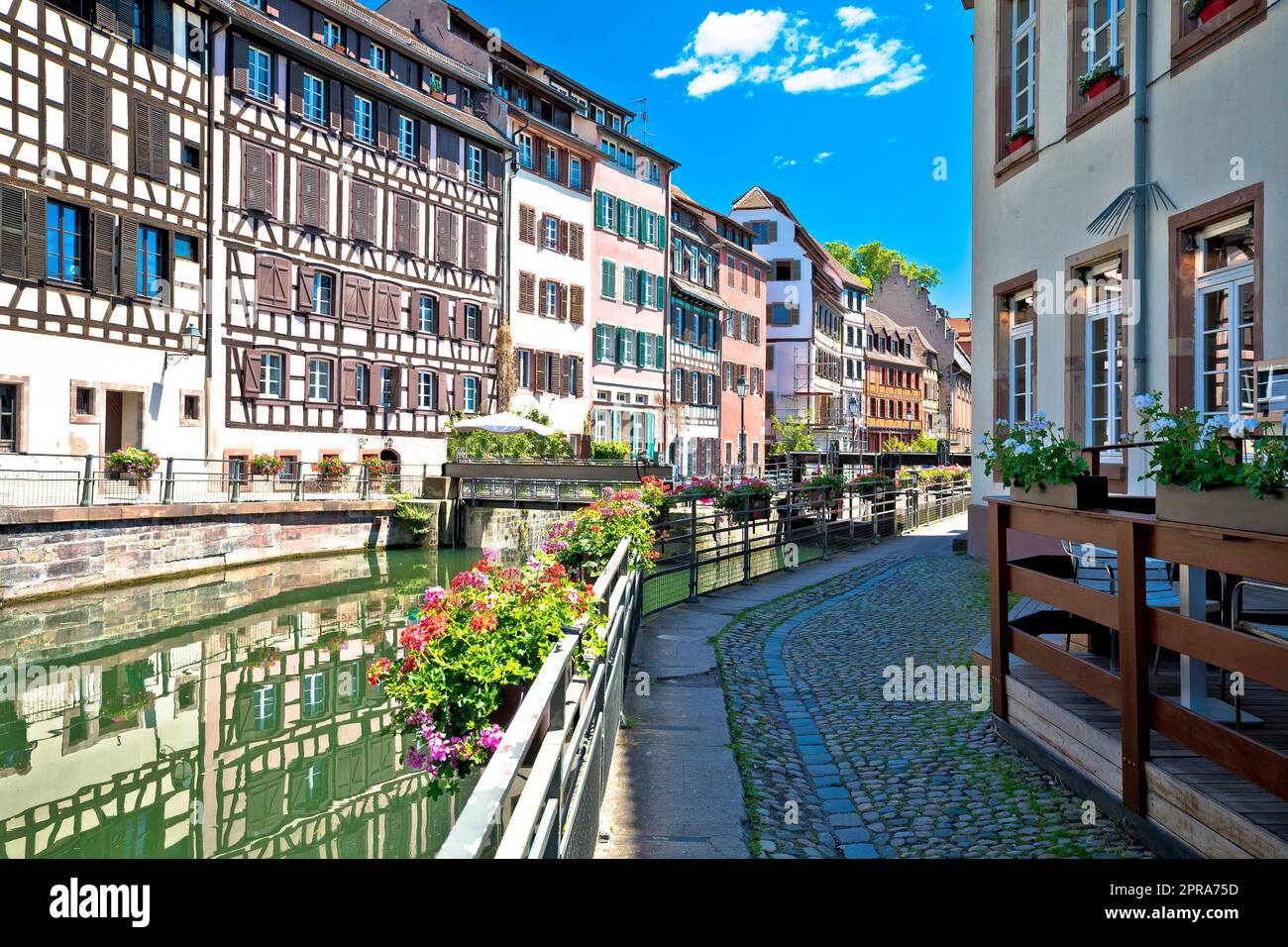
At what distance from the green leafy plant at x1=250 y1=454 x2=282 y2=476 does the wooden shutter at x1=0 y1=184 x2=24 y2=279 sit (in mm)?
6173

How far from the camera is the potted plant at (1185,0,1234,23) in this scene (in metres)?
9.11

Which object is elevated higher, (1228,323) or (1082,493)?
(1228,323)

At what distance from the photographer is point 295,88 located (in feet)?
92.5

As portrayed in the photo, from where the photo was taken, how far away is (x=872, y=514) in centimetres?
2075

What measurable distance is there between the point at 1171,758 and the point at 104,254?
23663mm

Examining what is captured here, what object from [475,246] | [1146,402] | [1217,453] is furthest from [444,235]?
[1217,453]

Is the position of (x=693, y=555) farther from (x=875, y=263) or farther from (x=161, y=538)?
(x=875, y=263)

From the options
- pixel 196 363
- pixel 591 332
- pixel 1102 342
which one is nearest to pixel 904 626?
pixel 1102 342

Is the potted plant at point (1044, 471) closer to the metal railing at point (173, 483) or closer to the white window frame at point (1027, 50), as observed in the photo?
the white window frame at point (1027, 50)

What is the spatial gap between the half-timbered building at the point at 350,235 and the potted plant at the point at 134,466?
3.59 metres

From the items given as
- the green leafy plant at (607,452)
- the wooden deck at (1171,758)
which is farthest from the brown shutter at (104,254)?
the wooden deck at (1171,758)

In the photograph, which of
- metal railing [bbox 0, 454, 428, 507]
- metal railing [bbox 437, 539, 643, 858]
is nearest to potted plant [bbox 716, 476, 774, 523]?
metal railing [bbox 437, 539, 643, 858]
